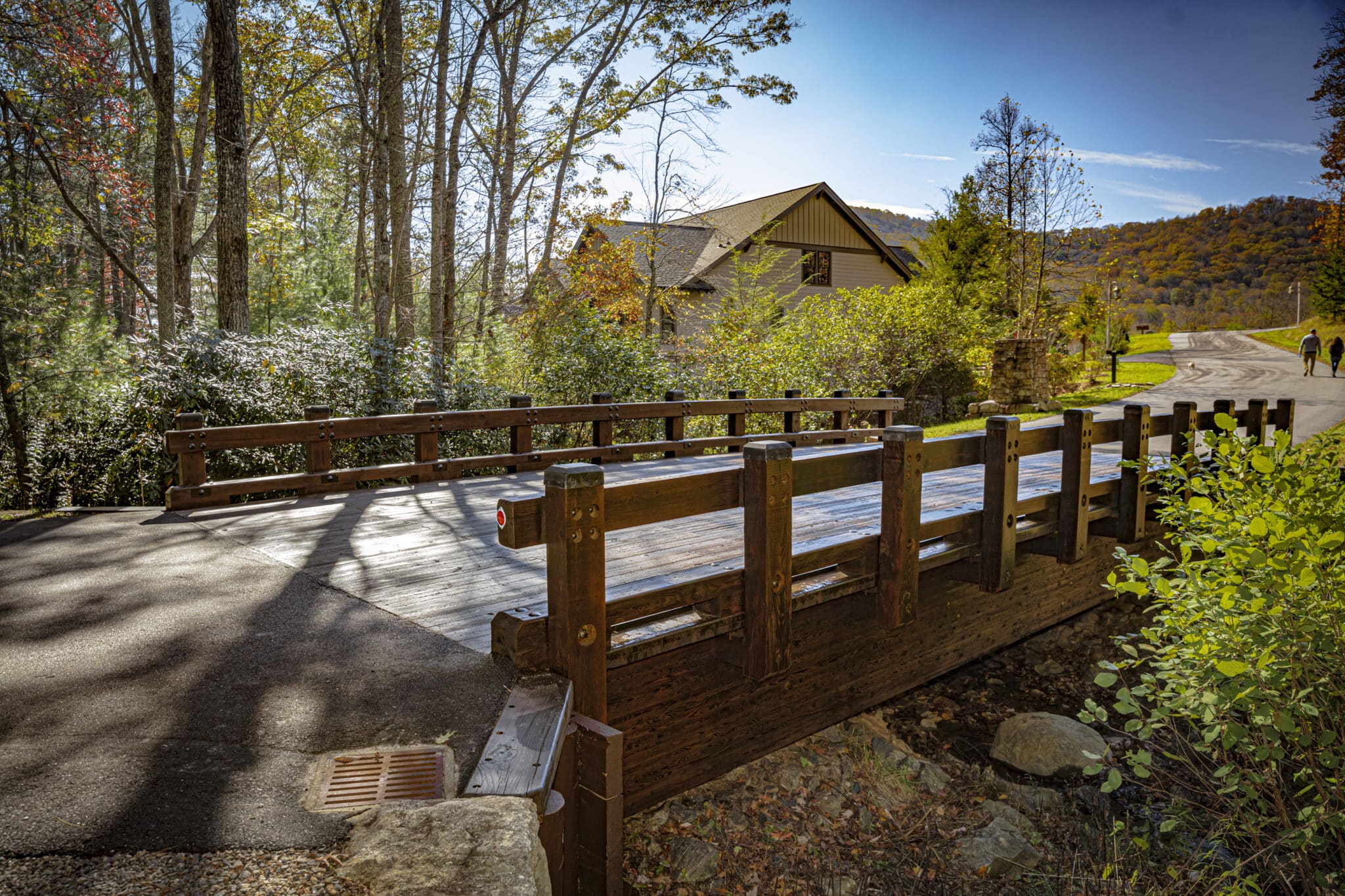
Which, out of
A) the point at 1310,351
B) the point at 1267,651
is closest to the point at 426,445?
the point at 1267,651

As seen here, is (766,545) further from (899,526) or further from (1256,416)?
(1256,416)

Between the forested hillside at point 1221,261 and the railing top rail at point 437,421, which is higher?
the forested hillside at point 1221,261

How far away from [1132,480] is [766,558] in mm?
4340

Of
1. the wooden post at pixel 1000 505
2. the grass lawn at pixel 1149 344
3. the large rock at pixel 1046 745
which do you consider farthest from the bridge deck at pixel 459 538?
the grass lawn at pixel 1149 344

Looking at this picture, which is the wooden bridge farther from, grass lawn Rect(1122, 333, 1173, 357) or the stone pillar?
grass lawn Rect(1122, 333, 1173, 357)

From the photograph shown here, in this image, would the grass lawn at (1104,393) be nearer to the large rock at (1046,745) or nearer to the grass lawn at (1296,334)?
the large rock at (1046,745)

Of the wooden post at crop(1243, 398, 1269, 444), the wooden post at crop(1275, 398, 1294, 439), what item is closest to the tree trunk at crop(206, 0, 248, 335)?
the wooden post at crop(1243, 398, 1269, 444)

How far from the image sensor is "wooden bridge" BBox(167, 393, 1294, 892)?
3230mm

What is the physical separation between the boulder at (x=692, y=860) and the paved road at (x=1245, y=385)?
6500 millimetres

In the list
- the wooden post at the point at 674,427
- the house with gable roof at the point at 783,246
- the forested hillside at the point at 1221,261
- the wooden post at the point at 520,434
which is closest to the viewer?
the wooden post at the point at 520,434

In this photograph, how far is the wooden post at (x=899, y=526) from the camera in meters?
4.57

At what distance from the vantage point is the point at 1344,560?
13.5 ft

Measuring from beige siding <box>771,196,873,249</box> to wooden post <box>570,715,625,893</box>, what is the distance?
27.7 m

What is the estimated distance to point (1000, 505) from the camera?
17.5ft
